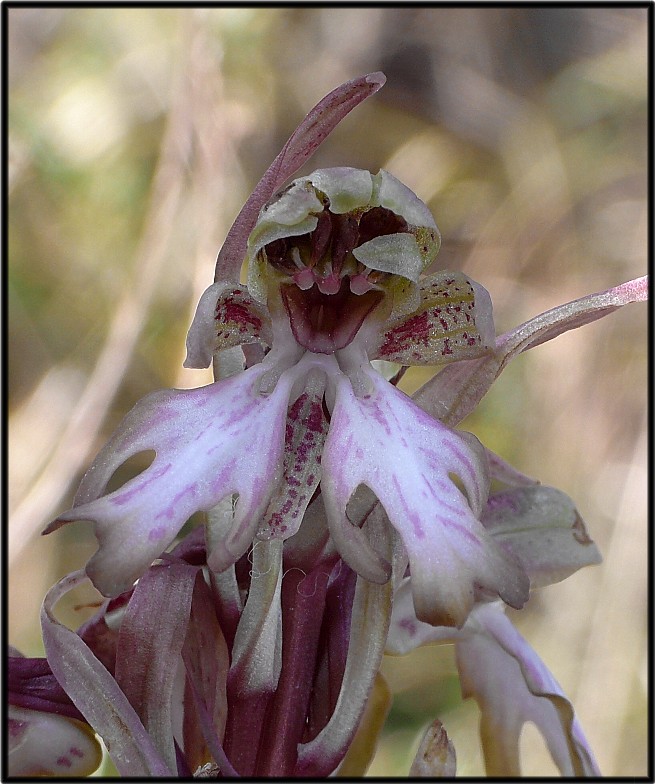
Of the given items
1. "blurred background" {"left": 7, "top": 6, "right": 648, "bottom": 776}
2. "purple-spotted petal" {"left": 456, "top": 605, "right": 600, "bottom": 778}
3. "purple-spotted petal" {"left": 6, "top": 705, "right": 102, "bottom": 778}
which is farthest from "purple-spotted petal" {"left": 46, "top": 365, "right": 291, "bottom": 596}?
"blurred background" {"left": 7, "top": 6, "right": 648, "bottom": 776}

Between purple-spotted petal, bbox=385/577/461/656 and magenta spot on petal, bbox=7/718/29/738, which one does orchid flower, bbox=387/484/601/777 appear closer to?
purple-spotted petal, bbox=385/577/461/656

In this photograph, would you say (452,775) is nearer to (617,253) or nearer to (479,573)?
(479,573)

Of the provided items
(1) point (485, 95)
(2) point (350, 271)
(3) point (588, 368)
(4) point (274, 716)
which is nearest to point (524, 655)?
(4) point (274, 716)

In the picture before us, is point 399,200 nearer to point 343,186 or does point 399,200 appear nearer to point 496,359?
point 343,186

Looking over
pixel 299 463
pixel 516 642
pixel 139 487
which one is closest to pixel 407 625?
pixel 516 642

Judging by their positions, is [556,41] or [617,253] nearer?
[617,253]
